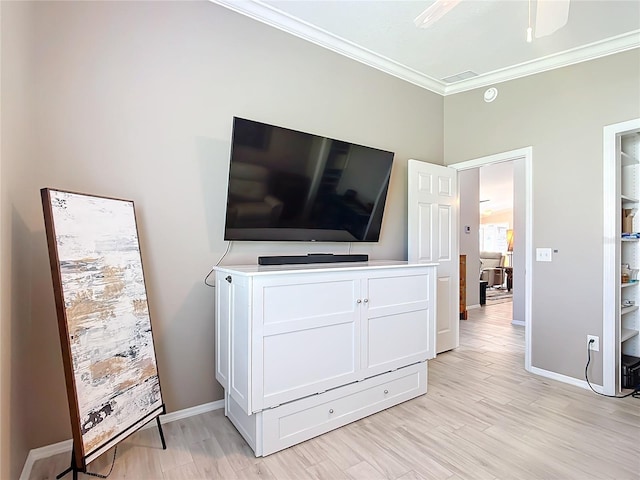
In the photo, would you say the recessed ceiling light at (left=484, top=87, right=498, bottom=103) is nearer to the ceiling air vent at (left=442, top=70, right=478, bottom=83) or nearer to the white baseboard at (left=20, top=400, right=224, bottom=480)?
the ceiling air vent at (left=442, top=70, right=478, bottom=83)

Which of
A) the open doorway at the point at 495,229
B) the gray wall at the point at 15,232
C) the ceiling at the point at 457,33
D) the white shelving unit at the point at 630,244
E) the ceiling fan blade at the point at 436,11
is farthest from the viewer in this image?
the open doorway at the point at 495,229

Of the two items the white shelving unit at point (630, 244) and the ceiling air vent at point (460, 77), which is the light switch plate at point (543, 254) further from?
the ceiling air vent at point (460, 77)

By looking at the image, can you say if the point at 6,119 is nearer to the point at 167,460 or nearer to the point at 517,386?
the point at 167,460

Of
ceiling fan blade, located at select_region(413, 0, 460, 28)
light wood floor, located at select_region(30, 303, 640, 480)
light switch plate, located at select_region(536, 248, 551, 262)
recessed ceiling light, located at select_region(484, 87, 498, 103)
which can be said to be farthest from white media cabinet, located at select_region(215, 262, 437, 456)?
recessed ceiling light, located at select_region(484, 87, 498, 103)

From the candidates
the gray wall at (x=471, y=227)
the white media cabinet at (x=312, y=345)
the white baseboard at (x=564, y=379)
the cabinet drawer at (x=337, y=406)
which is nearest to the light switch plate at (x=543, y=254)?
the white baseboard at (x=564, y=379)

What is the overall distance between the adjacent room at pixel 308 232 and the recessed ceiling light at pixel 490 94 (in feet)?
0.07

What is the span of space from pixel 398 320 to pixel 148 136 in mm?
2067

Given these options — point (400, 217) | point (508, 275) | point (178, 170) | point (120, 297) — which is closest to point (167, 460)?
point (120, 297)

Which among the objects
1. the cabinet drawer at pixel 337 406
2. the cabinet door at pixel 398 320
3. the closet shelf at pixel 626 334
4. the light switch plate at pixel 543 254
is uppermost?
the light switch plate at pixel 543 254

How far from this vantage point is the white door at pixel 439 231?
11.1 feet

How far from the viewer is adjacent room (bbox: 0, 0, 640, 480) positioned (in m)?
1.75

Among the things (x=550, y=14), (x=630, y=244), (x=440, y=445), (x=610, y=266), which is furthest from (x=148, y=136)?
(x=630, y=244)

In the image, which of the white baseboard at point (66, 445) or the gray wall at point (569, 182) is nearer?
the white baseboard at point (66, 445)

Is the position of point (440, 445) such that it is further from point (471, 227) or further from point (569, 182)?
point (471, 227)
